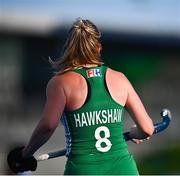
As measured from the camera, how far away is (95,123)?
327 cm

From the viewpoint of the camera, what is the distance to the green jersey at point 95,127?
128 inches

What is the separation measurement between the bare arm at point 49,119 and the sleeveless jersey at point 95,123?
7cm

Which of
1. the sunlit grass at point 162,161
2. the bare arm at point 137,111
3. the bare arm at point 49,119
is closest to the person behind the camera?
the bare arm at point 49,119

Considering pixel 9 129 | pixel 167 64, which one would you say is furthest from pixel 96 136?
pixel 167 64

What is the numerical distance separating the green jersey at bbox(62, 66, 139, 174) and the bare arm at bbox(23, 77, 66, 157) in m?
0.07

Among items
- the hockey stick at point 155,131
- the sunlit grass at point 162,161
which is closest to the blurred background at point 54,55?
the sunlit grass at point 162,161

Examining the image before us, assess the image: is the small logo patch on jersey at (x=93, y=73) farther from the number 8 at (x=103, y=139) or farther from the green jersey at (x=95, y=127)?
the number 8 at (x=103, y=139)

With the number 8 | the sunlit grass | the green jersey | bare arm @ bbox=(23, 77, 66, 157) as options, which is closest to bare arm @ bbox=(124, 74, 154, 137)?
the green jersey

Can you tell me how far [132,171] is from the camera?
3.37 metres

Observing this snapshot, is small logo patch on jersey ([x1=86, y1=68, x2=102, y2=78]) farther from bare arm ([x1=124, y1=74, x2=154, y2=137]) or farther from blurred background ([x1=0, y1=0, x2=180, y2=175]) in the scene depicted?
blurred background ([x1=0, y1=0, x2=180, y2=175])

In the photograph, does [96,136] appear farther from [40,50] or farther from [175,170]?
[40,50]

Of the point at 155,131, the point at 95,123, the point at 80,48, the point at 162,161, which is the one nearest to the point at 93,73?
the point at 80,48

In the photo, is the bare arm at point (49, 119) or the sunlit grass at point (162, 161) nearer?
the bare arm at point (49, 119)

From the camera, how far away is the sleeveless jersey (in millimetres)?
3262
